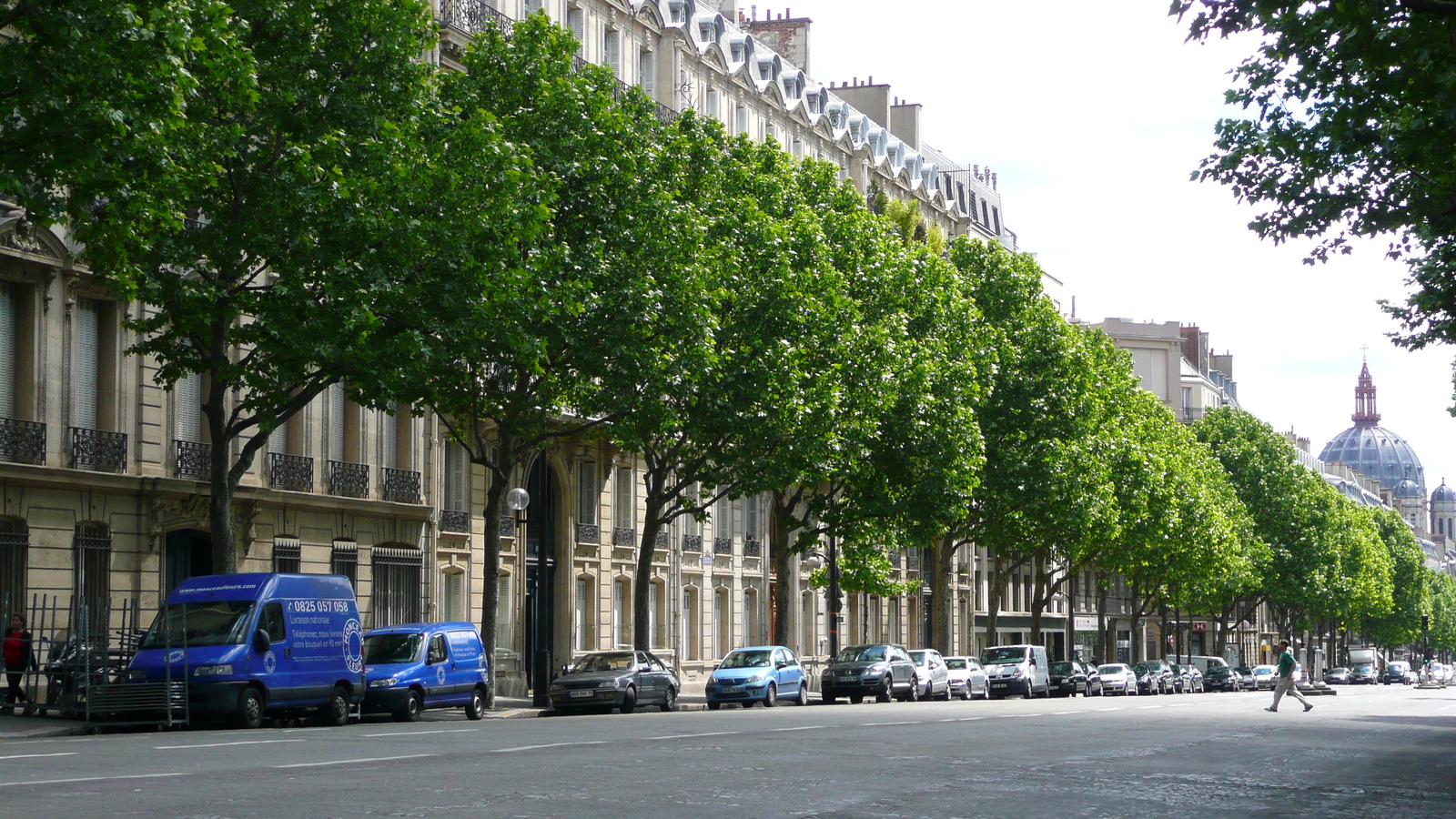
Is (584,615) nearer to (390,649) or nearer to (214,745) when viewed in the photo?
(390,649)

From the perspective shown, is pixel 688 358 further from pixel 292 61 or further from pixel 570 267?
pixel 292 61

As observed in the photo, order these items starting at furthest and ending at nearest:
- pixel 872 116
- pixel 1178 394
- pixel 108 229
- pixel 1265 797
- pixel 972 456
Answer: pixel 1178 394 < pixel 872 116 < pixel 972 456 < pixel 108 229 < pixel 1265 797

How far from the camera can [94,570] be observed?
1208 inches

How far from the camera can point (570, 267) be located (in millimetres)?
31656

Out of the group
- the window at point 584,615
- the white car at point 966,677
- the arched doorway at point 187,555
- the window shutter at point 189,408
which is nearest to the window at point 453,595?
the window at point 584,615

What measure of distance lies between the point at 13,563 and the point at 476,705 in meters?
8.05

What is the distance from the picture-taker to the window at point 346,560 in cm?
3728

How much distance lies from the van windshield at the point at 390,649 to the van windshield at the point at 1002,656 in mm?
28100

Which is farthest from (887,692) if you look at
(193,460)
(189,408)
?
(189,408)

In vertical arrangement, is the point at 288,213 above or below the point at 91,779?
above

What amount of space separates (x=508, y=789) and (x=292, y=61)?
1537cm

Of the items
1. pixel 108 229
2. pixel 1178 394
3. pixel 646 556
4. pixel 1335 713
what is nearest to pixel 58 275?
pixel 108 229

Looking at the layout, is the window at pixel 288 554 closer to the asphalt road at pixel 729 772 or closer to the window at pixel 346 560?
the window at pixel 346 560

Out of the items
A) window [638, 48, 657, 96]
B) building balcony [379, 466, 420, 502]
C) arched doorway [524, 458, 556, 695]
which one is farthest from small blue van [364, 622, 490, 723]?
window [638, 48, 657, 96]
